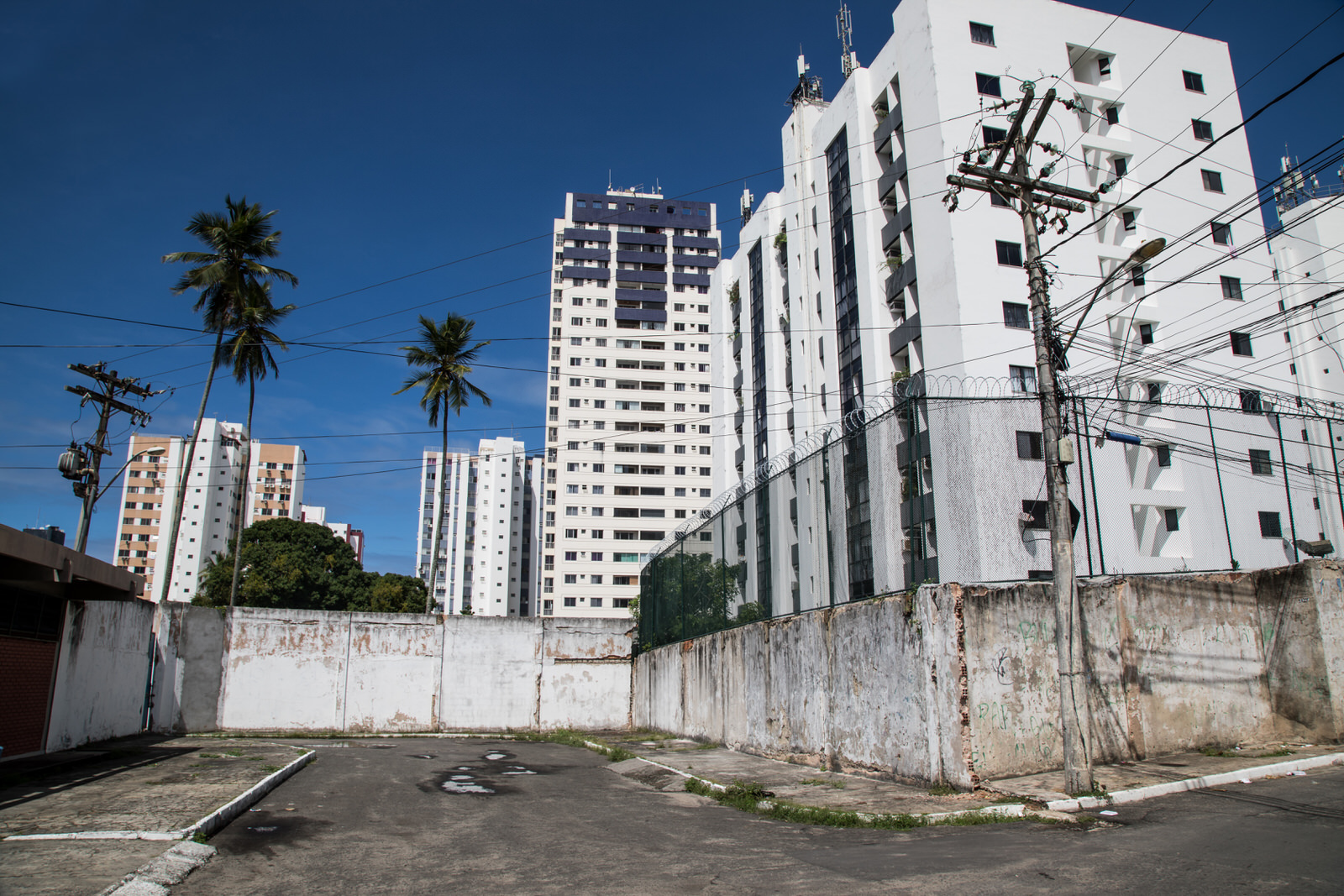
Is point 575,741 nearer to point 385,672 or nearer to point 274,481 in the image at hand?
point 385,672

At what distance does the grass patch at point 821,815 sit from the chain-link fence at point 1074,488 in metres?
2.96

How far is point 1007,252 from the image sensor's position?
32.7 m

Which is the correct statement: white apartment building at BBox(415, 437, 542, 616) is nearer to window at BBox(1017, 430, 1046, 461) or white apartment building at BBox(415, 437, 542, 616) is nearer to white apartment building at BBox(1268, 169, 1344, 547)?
white apartment building at BBox(1268, 169, 1344, 547)

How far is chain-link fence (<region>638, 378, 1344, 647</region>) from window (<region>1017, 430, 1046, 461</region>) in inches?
1.8

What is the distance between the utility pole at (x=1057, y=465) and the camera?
Result: 848cm

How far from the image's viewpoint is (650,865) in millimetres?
6344

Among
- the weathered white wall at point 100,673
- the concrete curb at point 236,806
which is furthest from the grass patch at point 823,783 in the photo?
the weathered white wall at point 100,673

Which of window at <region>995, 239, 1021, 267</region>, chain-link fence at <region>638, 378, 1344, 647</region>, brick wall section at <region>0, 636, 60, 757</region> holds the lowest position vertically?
brick wall section at <region>0, 636, 60, 757</region>

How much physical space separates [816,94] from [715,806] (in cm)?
4882

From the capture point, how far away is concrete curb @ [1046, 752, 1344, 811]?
26.3ft

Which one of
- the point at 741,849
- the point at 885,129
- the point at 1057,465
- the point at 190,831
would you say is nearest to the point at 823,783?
the point at 741,849

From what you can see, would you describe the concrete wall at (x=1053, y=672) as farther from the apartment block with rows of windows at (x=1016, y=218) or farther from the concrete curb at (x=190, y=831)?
the apartment block with rows of windows at (x=1016, y=218)

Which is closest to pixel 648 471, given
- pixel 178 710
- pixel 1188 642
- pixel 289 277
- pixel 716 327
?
pixel 716 327

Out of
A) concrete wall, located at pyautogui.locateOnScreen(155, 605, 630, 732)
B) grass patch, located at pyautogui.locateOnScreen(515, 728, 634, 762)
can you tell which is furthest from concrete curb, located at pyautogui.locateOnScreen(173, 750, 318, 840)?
concrete wall, located at pyautogui.locateOnScreen(155, 605, 630, 732)
